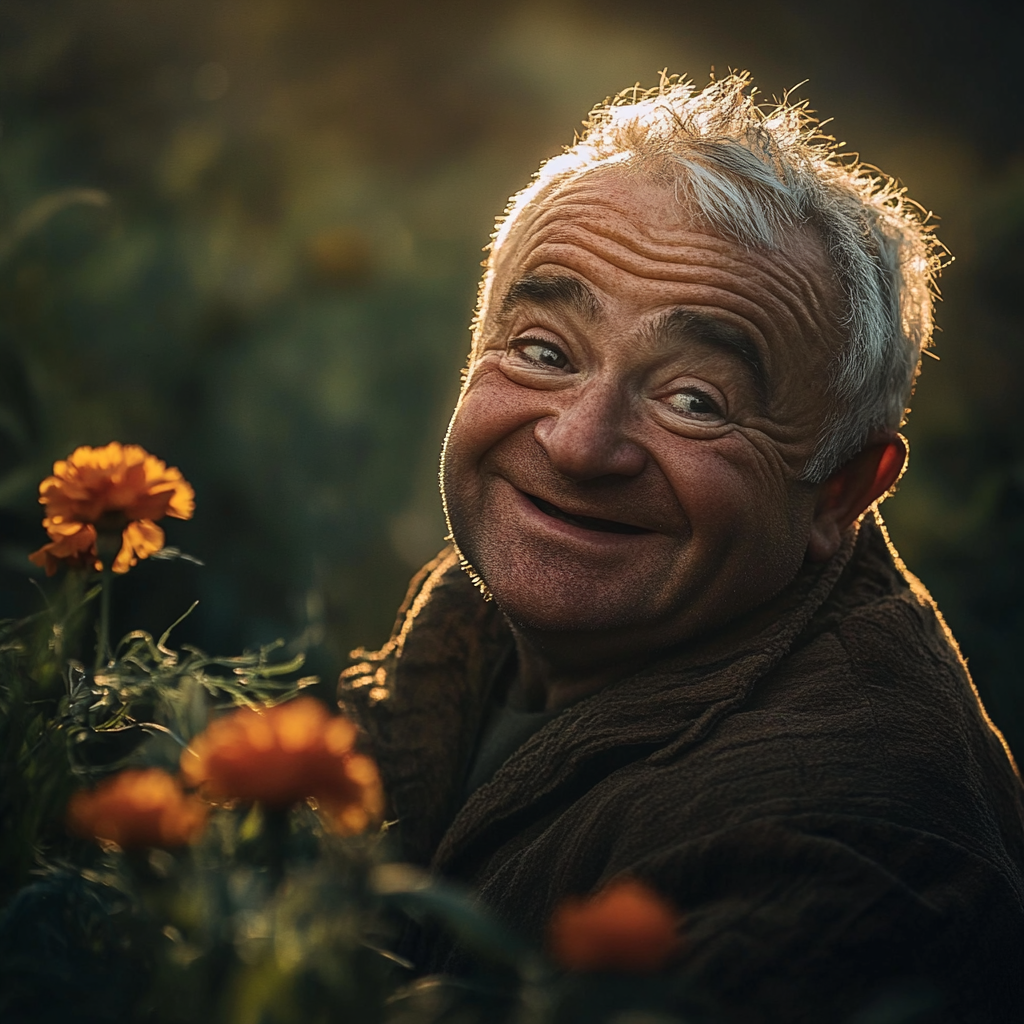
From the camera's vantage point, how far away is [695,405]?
1651mm

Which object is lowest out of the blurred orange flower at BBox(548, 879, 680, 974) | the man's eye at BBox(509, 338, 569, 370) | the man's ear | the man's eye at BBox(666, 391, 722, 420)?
the blurred orange flower at BBox(548, 879, 680, 974)

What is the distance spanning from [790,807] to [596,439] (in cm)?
56

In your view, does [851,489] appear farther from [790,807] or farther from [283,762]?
[283,762]

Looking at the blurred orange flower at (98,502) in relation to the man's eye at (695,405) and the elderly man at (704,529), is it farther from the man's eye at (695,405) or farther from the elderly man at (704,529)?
the man's eye at (695,405)

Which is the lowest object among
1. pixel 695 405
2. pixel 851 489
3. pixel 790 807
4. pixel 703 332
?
pixel 790 807

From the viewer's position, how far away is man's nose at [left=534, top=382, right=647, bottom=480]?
1594 mm

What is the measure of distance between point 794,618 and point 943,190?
294cm

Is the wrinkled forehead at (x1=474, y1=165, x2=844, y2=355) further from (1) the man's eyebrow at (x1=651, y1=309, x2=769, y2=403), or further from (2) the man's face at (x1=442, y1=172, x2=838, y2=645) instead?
(1) the man's eyebrow at (x1=651, y1=309, x2=769, y2=403)

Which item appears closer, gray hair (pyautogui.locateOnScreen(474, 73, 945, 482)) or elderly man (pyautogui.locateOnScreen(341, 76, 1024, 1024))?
elderly man (pyautogui.locateOnScreen(341, 76, 1024, 1024))

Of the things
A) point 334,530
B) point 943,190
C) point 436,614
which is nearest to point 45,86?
point 334,530

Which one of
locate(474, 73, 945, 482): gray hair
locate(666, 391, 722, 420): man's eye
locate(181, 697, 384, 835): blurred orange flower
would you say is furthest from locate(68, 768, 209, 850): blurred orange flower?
locate(474, 73, 945, 482): gray hair

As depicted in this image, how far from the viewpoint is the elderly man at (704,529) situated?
4.65ft

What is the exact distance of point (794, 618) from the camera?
1.68 metres

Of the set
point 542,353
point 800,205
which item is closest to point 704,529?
point 542,353
